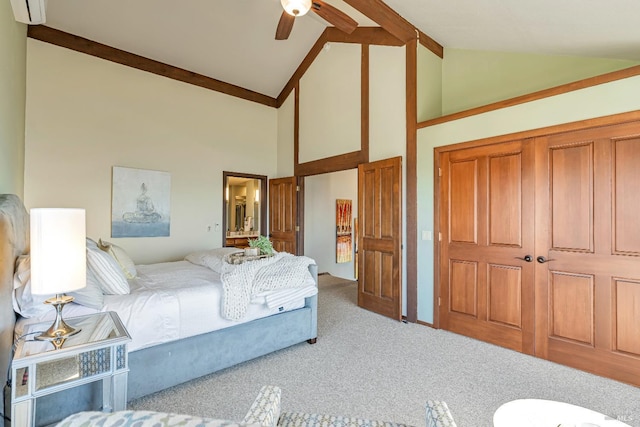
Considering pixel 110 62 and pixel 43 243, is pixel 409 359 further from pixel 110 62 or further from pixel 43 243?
pixel 110 62

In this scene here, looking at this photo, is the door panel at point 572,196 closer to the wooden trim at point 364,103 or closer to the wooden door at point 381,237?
the wooden door at point 381,237

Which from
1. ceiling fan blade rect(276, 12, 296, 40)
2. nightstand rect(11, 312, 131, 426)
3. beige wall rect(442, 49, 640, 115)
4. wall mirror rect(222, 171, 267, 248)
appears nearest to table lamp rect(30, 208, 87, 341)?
nightstand rect(11, 312, 131, 426)

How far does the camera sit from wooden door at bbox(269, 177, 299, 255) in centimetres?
598

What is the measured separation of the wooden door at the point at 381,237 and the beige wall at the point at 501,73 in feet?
4.26

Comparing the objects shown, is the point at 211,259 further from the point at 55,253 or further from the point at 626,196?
the point at 626,196

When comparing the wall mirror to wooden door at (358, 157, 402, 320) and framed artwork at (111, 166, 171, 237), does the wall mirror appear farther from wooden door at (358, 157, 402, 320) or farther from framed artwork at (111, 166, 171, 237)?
wooden door at (358, 157, 402, 320)

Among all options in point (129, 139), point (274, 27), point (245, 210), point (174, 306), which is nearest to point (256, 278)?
point (174, 306)

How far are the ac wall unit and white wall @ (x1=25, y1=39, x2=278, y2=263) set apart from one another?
208 cm

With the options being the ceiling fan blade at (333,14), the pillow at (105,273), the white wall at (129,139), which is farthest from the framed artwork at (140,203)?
the ceiling fan blade at (333,14)

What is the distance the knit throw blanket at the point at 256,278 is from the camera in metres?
2.56

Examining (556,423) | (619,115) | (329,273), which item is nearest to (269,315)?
(556,423)

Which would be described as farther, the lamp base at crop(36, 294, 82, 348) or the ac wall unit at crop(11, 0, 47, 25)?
the ac wall unit at crop(11, 0, 47, 25)

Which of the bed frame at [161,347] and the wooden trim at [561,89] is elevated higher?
the wooden trim at [561,89]

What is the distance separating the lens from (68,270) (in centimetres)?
150
